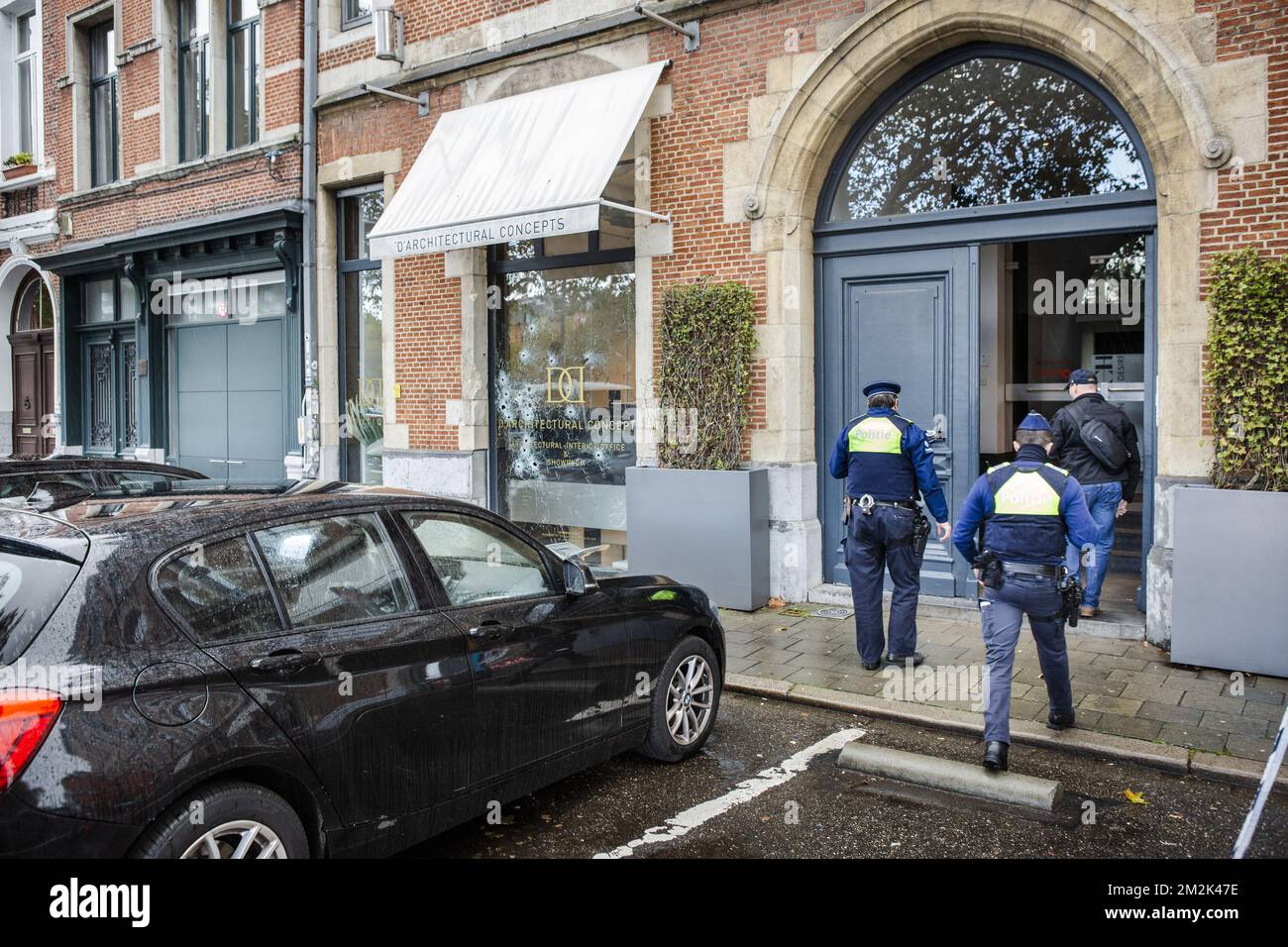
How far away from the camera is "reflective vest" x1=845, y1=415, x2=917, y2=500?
7.16m

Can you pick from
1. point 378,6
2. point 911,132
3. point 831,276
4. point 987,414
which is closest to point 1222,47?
point 911,132

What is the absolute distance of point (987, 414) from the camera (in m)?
10.9

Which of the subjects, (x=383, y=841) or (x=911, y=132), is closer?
(x=383, y=841)

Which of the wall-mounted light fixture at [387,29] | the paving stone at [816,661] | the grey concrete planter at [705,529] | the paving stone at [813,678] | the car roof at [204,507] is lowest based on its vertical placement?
the paving stone at [813,678]

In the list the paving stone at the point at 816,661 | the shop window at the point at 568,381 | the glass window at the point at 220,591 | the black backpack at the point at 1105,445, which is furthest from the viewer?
the shop window at the point at 568,381

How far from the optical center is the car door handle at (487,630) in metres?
4.22

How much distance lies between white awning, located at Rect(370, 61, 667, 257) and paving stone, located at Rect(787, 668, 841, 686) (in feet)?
14.4

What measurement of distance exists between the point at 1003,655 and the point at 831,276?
505cm

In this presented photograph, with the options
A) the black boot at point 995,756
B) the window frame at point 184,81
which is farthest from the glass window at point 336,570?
the window frame at point 184,81

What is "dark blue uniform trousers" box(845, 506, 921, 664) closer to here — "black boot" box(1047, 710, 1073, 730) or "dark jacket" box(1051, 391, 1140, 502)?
"black boot" box(1047, 710, 1073, 730)

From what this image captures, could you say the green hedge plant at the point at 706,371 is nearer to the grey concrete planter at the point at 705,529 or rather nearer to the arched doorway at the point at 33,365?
the grey concrete planter at the point at 705,529

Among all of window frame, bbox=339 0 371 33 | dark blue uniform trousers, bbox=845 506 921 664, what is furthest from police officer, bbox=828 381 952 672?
window frame, bbox=339 0 371 33

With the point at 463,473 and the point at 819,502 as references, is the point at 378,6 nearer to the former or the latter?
the point at 463,473

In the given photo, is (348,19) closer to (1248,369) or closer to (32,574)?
(1248,369)
